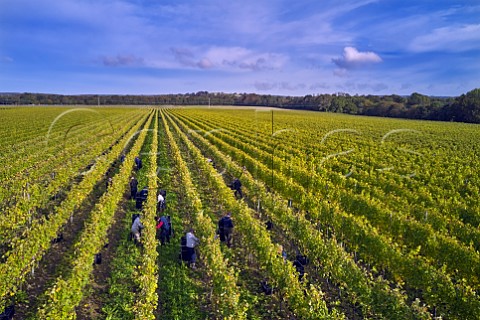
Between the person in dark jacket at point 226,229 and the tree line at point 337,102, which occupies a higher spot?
the tree line at point 337,102

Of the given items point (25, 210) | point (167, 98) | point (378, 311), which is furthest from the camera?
point (167, 98)

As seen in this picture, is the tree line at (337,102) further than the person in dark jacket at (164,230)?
Yes

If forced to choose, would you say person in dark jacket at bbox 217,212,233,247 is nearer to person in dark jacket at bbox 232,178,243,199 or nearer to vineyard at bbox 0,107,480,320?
vineyard at bbox 0,107,480,320

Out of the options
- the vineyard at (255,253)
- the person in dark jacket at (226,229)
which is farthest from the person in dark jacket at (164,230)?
the person in dark jacket at (226,229)

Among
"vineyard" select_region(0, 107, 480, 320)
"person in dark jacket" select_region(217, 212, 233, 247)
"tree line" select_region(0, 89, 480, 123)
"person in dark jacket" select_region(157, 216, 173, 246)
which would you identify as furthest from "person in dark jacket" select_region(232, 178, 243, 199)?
"tree line" select_region(0, 89, 480, 123)

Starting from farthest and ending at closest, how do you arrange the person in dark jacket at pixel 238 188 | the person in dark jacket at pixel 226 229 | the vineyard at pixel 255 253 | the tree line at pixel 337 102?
the tree line at pixel 337 102
the person in dark jacket at pixel 238 188
the person in dark jacket at pixel 226 229
the vineyard at pixel 255 253

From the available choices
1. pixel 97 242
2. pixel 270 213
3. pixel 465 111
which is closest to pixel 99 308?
pixel 97 242

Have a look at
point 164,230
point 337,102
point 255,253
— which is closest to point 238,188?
point 164,230

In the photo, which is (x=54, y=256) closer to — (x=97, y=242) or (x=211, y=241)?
(x=97, y=242)

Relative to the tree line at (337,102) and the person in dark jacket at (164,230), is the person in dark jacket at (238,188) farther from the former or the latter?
the tree line at (337,102)
